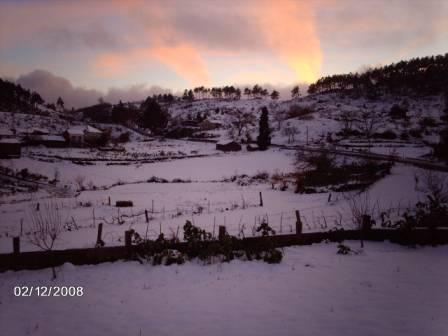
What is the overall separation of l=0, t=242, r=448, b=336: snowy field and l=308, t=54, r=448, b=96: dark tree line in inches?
4845

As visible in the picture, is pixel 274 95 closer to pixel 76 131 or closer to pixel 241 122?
pixel 241 122

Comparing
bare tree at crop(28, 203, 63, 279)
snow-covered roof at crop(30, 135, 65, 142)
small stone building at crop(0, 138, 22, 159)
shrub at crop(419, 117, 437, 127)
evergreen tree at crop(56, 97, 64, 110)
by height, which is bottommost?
bare tree at crop(28, 203, 63, 279)

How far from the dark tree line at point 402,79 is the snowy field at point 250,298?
123m

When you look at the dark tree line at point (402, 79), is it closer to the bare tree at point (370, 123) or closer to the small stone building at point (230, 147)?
the bare tree at point (370, 123)

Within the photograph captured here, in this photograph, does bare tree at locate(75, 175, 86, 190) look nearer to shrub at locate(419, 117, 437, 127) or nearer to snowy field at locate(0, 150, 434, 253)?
snowy field at locate(0, 150, 434, 253)

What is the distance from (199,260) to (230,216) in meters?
8.32

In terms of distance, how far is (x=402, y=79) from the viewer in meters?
127

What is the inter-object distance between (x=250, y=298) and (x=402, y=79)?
5626 inches

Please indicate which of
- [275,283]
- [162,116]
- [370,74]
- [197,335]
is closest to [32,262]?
[197,335]

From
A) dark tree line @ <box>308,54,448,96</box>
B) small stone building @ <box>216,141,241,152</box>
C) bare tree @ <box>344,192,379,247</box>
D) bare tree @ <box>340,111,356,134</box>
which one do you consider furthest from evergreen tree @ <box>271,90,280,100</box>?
bare tree @ <box>344,192,379,247</box>

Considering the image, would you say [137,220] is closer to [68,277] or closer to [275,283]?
[68,277]

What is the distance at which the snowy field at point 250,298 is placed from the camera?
7.44 meters

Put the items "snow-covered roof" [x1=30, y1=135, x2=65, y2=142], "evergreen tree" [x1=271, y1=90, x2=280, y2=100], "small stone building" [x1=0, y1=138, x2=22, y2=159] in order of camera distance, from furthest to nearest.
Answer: "evergreen tree" [x1=271, y1=90, x2=280, y2=100]
"snow-covered roof" [x1=30, y1=135, x2=65, y2=142]
"small stone building" [x1=0, y1=138, x2=22, y2=159]

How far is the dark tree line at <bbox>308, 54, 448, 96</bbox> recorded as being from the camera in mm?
115188
